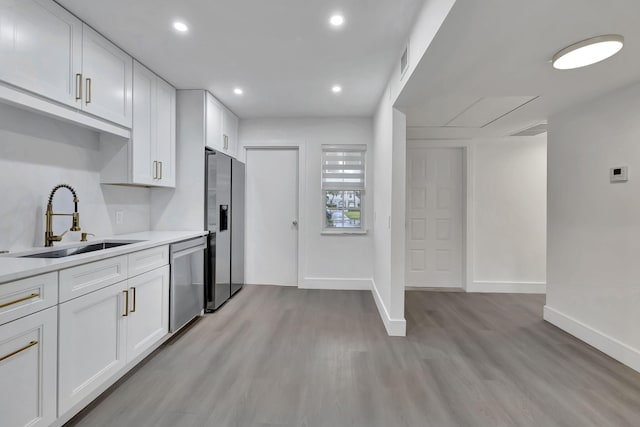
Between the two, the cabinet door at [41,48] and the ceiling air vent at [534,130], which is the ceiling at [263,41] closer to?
the cabinet door at [41,48]

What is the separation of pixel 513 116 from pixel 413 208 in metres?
1.68

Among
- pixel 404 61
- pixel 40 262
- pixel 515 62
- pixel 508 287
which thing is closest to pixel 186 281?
pixel 40 262

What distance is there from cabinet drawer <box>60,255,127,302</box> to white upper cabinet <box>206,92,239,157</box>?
176 centimetres

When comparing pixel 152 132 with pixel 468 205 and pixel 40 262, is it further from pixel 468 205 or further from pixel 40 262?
pixel 468 205

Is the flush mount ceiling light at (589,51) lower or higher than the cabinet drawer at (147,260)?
higher

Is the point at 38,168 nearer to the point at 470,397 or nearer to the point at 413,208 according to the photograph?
the point at 470,397

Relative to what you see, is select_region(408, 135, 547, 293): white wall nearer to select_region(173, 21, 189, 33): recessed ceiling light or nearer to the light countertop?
select_region(173, 21, 189, 33): recessed ceiling light

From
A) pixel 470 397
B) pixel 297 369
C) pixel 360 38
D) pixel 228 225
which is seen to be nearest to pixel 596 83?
pixel 360 38

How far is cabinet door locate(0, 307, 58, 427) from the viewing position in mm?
1213

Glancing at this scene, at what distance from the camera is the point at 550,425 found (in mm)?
1588

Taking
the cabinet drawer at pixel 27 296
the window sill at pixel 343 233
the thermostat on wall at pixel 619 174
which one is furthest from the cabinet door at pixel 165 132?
the thermostat on wall at pixel 619 174

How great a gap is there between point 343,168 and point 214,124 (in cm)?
184

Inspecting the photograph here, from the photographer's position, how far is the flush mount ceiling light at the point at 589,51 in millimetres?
1659

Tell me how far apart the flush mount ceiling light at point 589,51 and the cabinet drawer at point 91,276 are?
10.6 feet
